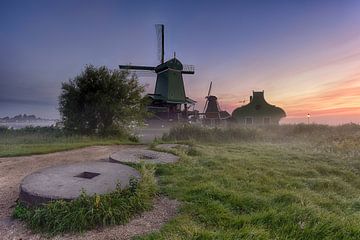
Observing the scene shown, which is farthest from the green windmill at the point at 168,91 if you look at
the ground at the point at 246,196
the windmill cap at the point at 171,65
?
the ground at the point at 246,196

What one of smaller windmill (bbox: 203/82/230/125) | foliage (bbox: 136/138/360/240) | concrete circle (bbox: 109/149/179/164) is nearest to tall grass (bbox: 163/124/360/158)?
foliage (bbox: 136/138/360/240)

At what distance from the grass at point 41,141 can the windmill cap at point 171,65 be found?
47.5 feet

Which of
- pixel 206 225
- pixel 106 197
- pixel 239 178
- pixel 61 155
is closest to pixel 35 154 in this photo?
pixel 61 155

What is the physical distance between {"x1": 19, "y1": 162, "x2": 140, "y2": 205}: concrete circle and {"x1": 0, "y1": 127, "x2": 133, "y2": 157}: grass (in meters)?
4.03

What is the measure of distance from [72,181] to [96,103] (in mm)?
9995

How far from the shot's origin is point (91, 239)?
2873 millimetres

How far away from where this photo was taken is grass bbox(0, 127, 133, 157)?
8289mm

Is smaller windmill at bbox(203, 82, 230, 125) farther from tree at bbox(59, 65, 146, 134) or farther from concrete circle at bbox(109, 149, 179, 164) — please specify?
concrete circle at bbox(109, 149, 179, 164)

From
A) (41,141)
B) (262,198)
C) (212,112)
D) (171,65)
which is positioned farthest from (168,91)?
(262,198)

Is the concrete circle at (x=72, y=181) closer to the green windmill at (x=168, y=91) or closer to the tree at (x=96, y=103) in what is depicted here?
the tree at (x=96, y=103)

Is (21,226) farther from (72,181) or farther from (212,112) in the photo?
(212,112)

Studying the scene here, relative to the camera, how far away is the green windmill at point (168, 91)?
86.4 ft

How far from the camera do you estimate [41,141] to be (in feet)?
36.1

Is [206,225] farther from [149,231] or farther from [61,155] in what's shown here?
[61,155]
